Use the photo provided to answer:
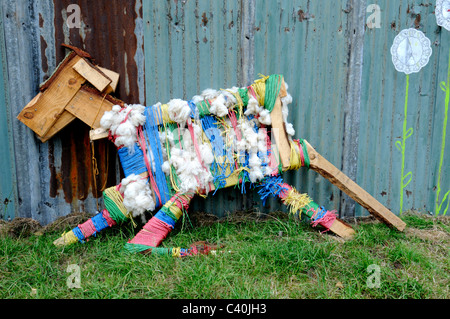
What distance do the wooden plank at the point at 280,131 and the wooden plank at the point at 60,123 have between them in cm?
149

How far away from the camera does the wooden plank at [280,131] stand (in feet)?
8.76

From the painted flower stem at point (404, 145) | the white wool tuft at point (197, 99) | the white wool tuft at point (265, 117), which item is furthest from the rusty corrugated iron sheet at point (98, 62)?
the painted flower stem at point (404, 145)

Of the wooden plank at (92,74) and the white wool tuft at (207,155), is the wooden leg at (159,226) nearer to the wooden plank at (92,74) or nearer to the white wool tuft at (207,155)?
the white wool tuft at (207,155)

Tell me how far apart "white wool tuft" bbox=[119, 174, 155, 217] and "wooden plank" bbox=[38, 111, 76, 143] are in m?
0.65

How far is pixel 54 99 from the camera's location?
2.63 m

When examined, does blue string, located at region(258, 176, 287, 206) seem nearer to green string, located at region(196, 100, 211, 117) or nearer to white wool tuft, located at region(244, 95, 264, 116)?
white wool tuft, located at region(244, 95, 264, 116)

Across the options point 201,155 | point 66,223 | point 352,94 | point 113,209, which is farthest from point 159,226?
point 352,94

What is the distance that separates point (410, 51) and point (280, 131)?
4.37 ft

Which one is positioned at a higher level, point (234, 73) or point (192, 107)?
point (234, 73)

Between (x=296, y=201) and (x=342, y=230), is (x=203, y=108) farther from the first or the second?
(x=342, y=230)

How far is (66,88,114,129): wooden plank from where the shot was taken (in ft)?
8.72

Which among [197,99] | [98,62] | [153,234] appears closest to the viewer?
[153,234]

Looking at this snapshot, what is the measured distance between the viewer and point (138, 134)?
2.62m

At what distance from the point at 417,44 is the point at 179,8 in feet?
6.37
